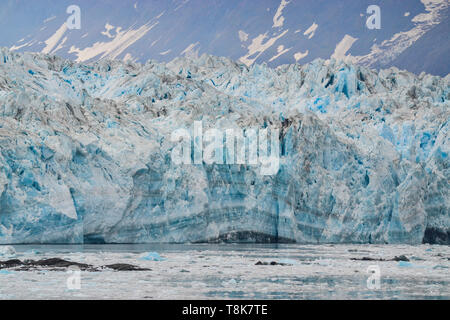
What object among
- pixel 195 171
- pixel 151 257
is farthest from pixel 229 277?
pixel 195 171

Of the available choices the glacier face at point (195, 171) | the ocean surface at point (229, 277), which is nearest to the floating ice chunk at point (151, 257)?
the ocean surface at point (229, 277)

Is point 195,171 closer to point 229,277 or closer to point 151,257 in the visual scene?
point 151,257

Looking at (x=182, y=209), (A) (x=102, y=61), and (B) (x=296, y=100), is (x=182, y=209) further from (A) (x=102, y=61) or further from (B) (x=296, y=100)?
(A) (x=102, y=61)

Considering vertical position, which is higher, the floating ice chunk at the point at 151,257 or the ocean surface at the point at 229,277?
the floating ice chunk at the point at 151,257

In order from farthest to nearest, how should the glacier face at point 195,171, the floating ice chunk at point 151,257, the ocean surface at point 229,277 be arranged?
the glacier face at point 195,171
the floating ice chunk at point 151,257
the ocean surface at point 229,277

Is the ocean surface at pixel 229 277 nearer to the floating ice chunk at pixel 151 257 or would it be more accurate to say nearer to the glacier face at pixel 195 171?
the floating ice chunk at pixel 151 257
